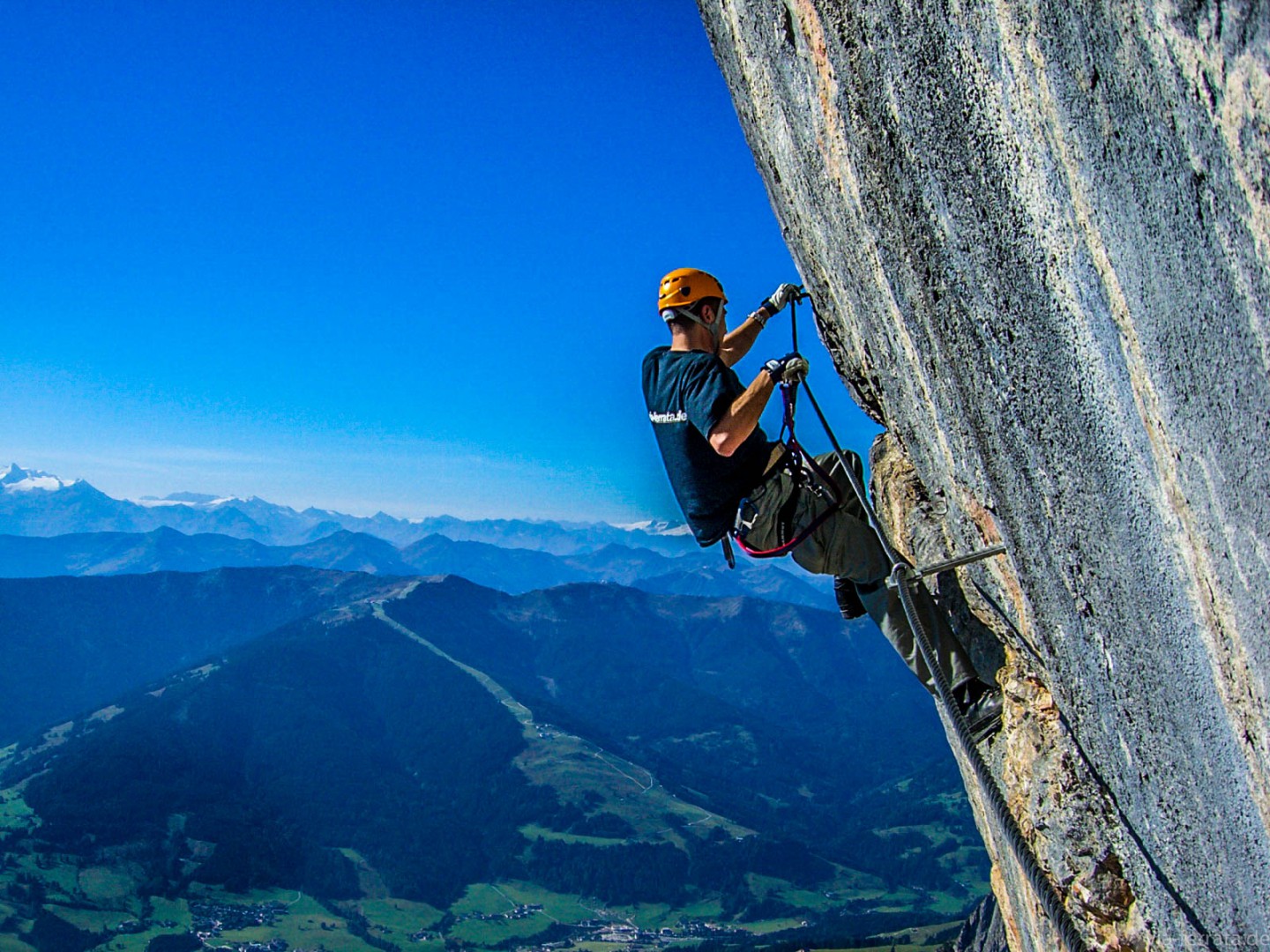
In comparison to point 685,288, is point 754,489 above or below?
below

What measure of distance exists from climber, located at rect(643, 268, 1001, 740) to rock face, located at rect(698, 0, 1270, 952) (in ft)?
2.56

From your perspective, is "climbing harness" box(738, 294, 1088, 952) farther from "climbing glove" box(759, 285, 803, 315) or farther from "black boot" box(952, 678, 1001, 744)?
"climbing glove" box(759, 285, 803, 315)

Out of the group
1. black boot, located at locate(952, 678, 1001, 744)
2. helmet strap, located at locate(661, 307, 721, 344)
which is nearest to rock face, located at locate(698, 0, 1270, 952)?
black boot, located at locate(952, 678, 1001, 744)

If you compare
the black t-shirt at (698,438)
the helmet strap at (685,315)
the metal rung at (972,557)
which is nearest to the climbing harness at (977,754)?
the metal rung at (972,557)

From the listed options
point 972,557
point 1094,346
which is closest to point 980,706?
point 972,557

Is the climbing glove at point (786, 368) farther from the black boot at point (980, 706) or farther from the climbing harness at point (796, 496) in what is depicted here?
the black boot at point (980, 706)

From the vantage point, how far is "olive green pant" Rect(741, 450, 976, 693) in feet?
20.6

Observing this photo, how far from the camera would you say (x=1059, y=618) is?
418cm

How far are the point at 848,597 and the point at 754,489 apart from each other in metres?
1.44

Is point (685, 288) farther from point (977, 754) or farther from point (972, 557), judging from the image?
point (977, 754)

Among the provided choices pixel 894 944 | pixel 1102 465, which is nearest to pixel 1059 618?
pixel 1102 465

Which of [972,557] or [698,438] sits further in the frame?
[698,438]

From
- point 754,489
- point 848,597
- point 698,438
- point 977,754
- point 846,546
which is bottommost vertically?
point 977,754

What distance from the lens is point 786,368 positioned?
202 inches
